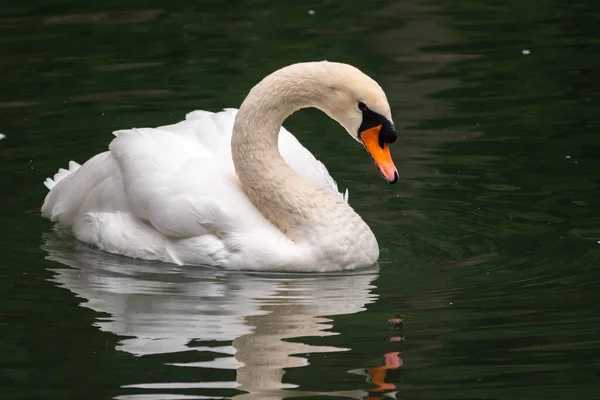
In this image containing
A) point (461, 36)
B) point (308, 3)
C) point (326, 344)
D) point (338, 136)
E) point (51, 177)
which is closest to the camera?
point (326, 344)

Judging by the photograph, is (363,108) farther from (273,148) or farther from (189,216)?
(189,216)

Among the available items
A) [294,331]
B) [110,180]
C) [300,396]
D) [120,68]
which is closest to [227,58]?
[120,68]

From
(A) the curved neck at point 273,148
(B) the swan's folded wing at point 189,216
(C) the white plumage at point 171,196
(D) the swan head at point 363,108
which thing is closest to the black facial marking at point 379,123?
(D) the swan head at point 363,108

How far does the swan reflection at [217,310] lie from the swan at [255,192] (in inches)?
4.9

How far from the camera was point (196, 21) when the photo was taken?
1580 centimetres


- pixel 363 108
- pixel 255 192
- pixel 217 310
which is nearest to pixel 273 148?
pixel 255 192

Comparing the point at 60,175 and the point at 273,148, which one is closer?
the point at 273,148

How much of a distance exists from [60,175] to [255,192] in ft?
6.39

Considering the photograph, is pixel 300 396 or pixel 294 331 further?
pixel 294 331

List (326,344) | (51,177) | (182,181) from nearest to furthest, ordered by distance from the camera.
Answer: (326,344)
(182,181)
(51,177)

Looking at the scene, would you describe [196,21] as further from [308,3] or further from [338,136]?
[338,136]

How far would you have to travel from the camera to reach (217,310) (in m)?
8.51

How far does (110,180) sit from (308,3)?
683 centimetres

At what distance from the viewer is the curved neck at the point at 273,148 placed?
937cm
